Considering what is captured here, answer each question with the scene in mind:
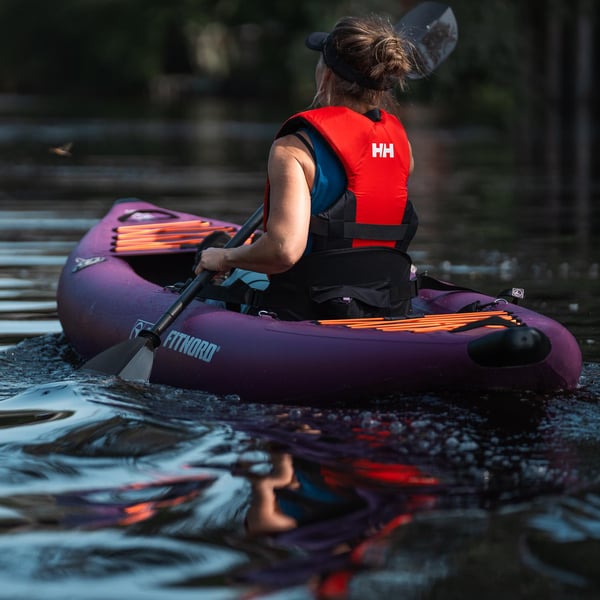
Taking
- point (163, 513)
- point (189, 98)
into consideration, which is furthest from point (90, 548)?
point (189, 98)

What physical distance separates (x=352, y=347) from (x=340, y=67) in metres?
0.94

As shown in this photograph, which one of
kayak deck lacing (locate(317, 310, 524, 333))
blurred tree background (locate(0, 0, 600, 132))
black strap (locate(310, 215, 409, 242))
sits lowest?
kayak deck lacing (locate(317, 310, 524, 333))

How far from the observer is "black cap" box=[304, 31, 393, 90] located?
14.2 feet

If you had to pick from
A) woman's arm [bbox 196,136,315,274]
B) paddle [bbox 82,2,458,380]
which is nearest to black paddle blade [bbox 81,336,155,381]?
paddle [bbox 82,2,458,380]

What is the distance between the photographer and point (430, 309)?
5.17 metres

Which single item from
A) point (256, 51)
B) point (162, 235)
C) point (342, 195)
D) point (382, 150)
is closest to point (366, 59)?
point (382, 150)

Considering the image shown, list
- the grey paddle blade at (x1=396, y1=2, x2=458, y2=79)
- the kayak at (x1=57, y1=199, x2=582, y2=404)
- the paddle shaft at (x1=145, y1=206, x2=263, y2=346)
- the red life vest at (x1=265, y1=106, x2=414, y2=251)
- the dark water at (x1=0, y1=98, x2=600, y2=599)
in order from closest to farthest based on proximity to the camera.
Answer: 1. the dark water at (x1=0, y1=98, x2=600, y2=599)
2. the kayak at (x1=57, y1=199, x2=582, y2=404)
3. the red life vest at (x1=265, y1=106, x2=414, y2=251)
4. the paddle shaft at (x1=145, y1=206, x2=263, y2=346)
5. the grey paddle blade at (x1=396, y1=2, x2=458, y2=79)

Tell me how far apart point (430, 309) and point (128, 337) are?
1203 mm

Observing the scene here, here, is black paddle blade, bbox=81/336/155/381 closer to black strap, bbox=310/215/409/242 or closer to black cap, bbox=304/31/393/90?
black strap, bbox=310/215/409/242

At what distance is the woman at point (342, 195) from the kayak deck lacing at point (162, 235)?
5.01ft

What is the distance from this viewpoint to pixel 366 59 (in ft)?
14.1

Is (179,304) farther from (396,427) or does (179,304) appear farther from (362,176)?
(396,427)

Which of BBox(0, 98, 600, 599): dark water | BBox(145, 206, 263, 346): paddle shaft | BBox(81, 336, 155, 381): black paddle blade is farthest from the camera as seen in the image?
BBox(145, 206, 263, 346): paddle shaft

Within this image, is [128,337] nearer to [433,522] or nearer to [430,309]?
[430,309]
